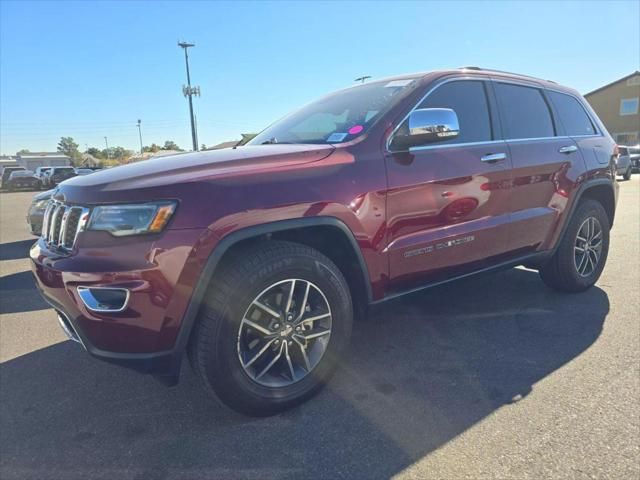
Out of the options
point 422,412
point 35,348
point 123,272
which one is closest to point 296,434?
point 422,412

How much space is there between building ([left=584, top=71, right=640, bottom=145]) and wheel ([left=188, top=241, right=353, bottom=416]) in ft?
150

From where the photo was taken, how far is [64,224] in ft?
7.02

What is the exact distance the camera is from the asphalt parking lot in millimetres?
1988

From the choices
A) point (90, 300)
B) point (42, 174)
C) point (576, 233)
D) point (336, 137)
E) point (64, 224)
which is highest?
point (42, 174)

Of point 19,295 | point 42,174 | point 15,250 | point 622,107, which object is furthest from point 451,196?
point 622,107

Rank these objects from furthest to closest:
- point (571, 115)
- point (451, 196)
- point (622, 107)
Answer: point (622, 107)
point (571, 115)
point (451, 196)

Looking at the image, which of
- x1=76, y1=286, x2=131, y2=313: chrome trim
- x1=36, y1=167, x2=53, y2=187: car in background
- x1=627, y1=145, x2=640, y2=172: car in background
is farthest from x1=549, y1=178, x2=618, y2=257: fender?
x1=36, y1=167, x2=53, y2=187: car in background

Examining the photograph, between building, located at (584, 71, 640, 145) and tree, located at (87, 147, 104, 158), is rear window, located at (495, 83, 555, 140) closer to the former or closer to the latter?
building, located at (584, 71, 640, 145)

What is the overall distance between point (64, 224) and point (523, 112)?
131 inches

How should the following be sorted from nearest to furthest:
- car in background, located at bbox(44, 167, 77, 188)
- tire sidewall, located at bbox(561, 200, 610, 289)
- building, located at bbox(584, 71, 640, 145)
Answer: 1. tire sidewall, located at bbox(561, 200, 610, 289)
2. car in background, located at bbox(44, 167, 77, 188)
3. building, located at bbox(584, 71, 640, 145)

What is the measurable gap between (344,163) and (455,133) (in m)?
0.73

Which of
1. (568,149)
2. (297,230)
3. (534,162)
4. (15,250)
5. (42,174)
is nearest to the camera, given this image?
(297,230)

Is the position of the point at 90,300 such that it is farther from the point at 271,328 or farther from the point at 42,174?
the point at 42,174

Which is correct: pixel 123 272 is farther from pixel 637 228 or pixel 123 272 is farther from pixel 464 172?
pixel 637 228
